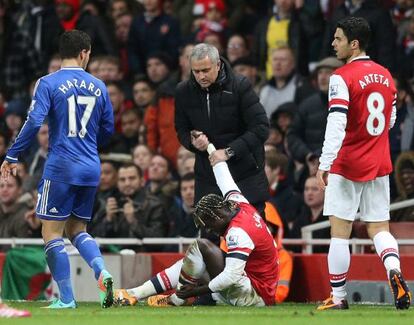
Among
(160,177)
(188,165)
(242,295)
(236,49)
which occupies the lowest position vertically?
(242,295)

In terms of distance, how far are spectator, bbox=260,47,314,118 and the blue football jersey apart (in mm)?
6123

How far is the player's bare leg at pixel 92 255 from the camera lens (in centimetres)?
1200

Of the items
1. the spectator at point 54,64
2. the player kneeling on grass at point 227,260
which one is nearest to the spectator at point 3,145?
the spectator at point 54,64

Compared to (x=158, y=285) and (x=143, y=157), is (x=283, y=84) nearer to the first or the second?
(x=143, y=157)

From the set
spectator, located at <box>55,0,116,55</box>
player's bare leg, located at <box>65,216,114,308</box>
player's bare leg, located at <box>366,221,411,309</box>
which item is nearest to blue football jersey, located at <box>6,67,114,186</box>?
player's bare leg, located at <box>65,216,114,308</box>

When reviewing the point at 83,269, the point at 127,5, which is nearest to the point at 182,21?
the point at 127,5

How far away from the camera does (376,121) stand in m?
12.2

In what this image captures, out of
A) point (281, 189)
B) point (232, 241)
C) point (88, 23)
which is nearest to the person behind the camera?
point (232, 241)

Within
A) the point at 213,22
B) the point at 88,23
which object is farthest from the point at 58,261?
the point at 88,23

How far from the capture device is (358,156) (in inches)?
480

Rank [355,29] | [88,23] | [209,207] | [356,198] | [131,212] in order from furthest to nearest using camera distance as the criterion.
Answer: [88,23]
[131,212]
[209,207]
[356,198]
[355,29]

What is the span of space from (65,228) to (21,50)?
10.1 metres

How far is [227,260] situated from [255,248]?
0.38 m

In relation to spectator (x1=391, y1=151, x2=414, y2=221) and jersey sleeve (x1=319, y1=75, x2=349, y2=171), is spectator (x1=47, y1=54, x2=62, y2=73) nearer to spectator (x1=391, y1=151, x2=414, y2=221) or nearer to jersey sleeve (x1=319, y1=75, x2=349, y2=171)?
spectator (x1=391, y1=151, x2=414, y2=221)
